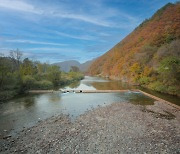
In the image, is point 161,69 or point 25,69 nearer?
point 161,69

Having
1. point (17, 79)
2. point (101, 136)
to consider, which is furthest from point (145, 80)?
point (101, 136)

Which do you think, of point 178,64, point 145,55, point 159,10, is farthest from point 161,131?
point 159,10

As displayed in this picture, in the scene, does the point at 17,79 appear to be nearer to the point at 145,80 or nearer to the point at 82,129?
the point at 82,129

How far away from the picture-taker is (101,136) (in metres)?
11.6

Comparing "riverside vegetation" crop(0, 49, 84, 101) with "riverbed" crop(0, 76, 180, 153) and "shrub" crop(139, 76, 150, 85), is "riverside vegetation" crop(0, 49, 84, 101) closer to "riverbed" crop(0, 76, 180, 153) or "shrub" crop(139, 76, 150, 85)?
"riverbed" crop(0, 76, 180, 153)

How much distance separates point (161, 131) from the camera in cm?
1223

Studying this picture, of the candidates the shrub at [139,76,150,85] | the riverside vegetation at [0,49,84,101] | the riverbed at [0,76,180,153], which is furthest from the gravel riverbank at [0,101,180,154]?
the shrub at [139,76,150,85]

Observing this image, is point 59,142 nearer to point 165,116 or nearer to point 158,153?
point 158,153

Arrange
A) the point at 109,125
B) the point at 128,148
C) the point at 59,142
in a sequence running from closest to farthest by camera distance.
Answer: the point at 128,148 < the point at 59,142 < the point at 109,125

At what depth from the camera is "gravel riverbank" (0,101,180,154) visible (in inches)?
386

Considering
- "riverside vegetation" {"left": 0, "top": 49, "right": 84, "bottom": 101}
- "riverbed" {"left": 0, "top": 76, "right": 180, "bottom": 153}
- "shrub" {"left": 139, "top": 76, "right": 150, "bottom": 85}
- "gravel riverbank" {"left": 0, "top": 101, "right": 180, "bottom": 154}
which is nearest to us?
"gravel riverbank" {"left": 0, "top": 101, "right": 180, "bottom": 154}

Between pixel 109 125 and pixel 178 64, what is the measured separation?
1825 cm

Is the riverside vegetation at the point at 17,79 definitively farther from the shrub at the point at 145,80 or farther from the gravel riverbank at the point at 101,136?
the shrub at the point at 145,80

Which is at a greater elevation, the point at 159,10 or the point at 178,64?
the point at 159,10
